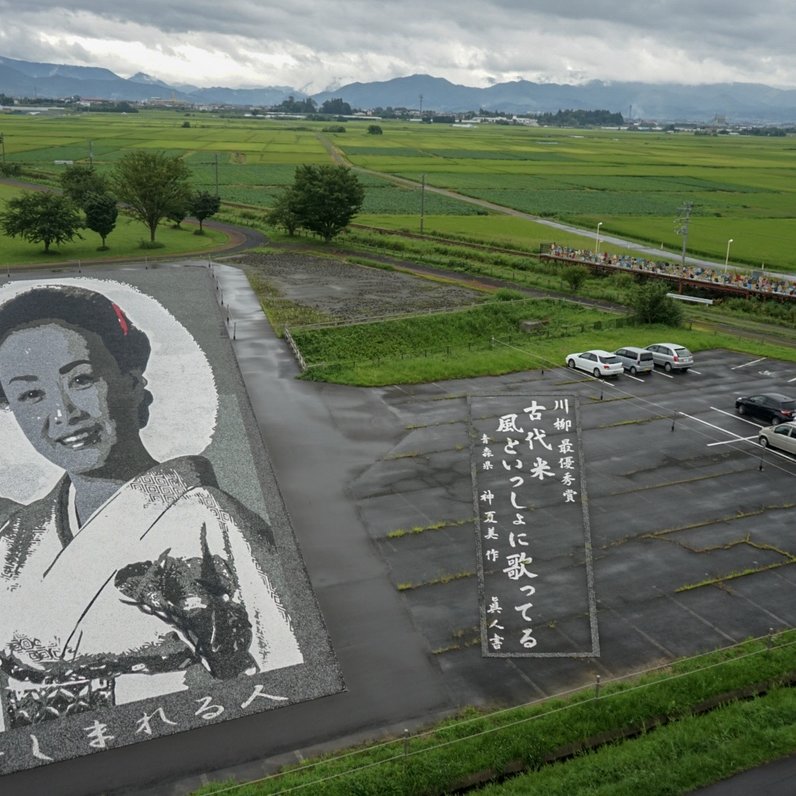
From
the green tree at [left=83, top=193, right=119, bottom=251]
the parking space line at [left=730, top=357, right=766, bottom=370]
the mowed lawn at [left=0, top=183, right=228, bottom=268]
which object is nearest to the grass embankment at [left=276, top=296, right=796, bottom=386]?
the parking space line at [left=730, top=357, right=766, bottom=370]

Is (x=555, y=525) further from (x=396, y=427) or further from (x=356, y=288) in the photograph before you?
(x=356, y=288)

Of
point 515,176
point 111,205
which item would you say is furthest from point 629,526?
point 515,176

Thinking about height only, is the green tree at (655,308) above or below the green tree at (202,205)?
below

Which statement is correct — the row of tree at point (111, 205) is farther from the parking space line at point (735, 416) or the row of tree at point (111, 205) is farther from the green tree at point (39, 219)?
the parking space line at point (735, 416)

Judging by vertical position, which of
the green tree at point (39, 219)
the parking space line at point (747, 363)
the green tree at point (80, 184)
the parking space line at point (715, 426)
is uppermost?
the green tree at point (80, 184)

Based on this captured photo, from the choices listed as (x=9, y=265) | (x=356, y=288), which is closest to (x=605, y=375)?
(x=356, y=288)

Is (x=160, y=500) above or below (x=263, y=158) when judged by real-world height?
below

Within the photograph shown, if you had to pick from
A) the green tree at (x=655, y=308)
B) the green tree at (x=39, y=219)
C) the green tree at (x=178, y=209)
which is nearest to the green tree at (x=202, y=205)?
the green tree at (x=178, y=209)
